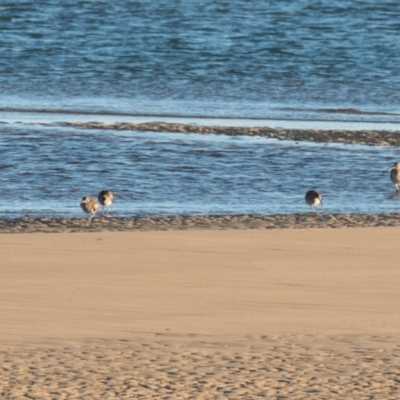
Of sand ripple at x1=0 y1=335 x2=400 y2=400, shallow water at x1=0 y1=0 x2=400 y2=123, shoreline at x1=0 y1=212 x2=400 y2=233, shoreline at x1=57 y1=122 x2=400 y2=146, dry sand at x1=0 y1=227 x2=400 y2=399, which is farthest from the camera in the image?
shallow water at x1=0 y1=0 x2=400 y2=123

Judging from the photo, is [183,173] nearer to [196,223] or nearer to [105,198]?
[105,198]

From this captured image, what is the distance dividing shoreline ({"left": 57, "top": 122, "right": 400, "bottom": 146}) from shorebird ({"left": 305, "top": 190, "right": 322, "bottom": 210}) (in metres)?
5.15

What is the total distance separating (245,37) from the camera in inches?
1426

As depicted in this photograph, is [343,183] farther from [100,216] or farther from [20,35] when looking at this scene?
[20,35]

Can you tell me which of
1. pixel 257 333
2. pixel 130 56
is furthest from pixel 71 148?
pixel 130 56

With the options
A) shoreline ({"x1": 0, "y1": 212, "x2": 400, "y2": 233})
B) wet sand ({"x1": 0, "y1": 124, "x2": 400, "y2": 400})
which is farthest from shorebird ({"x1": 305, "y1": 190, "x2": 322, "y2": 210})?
wet sand ({"x1": 0, "y1": 124, "x2": 400, "y2": 400})

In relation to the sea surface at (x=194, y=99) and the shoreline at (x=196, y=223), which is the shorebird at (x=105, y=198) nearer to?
the shoreline at (x=196, y=223)

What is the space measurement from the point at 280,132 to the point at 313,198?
599 cm

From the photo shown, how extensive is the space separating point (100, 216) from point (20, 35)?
2414 centimetres

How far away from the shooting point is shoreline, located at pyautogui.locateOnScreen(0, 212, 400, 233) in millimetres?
12461

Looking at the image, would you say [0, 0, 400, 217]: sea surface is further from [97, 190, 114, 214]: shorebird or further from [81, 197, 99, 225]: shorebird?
[81, 197, 99, 225]: shorebird

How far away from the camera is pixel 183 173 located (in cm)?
1600

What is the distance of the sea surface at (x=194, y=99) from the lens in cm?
1502

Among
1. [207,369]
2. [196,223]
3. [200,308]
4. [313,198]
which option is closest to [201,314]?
[200,308]
